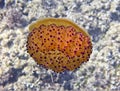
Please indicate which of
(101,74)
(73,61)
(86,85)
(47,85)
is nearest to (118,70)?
(101,74)

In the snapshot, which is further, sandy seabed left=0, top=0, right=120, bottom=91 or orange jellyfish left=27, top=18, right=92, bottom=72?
sandy seabed left=0, top=0, right=120, bottom=91

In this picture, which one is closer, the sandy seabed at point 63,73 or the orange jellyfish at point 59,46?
the orange jellyfish at point 59,46

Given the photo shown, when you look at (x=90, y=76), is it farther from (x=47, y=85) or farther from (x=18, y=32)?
(x=18, y=32)

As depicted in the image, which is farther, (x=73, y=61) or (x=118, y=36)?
(x=118, y=36)

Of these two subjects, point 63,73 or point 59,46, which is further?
point 63,73
